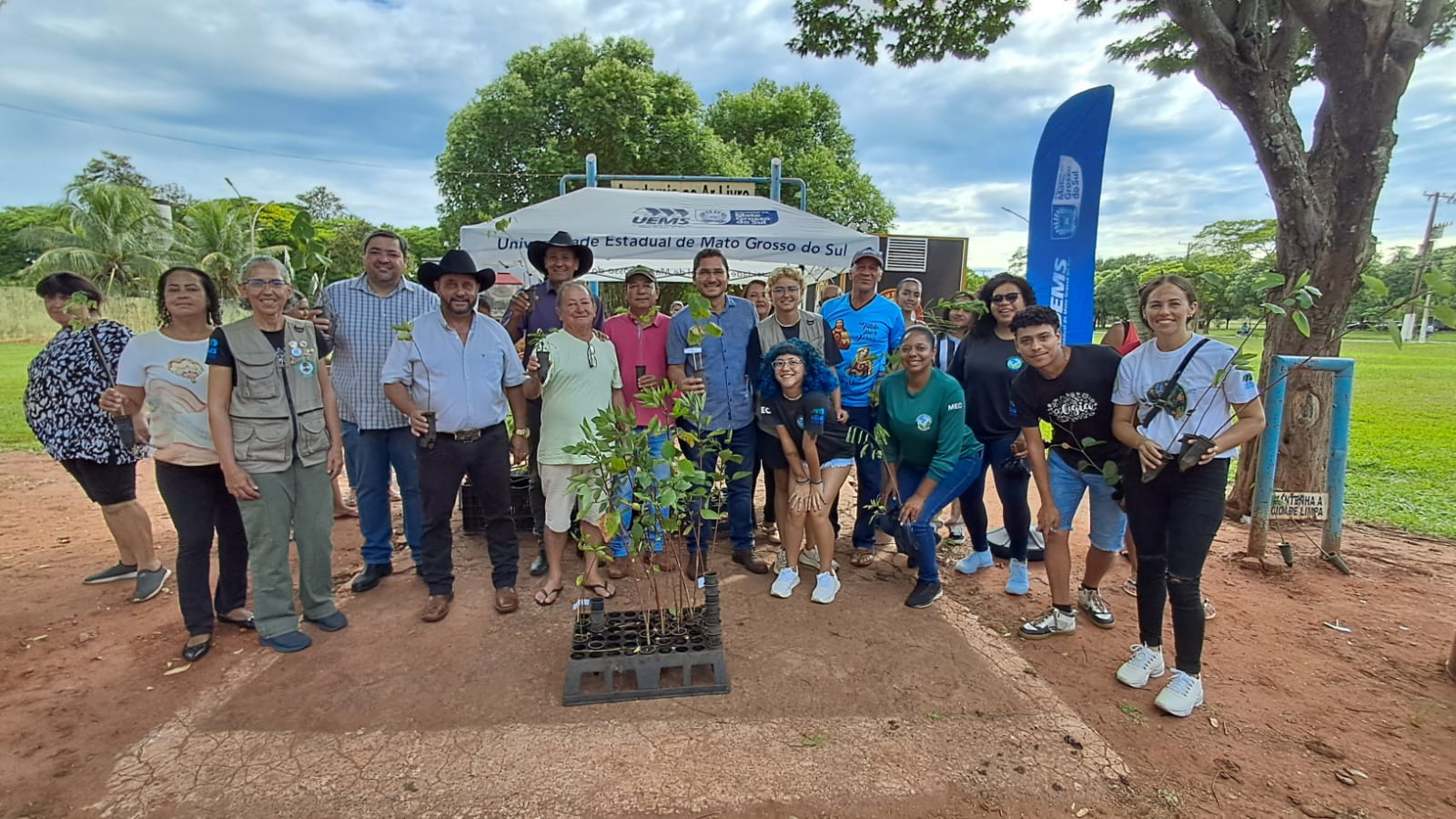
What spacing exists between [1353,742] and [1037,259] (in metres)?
3.69

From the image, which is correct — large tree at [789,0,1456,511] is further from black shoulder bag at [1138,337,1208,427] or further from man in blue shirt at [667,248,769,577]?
man in blue shirt at [667,248,769,577]

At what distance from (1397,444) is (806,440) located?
31.3ft

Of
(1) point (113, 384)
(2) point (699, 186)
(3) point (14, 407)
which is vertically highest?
(2) point (699, 186)

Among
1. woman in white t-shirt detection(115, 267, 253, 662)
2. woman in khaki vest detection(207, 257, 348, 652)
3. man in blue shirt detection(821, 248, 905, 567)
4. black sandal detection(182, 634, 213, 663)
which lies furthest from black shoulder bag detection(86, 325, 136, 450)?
man in blue shirt detection(821, 248, 905, 567)

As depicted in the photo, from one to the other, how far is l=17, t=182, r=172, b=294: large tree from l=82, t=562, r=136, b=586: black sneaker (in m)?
32.4

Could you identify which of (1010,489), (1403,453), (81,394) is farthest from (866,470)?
(1403,453)

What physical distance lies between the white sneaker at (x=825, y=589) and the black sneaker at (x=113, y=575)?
13.8 ft

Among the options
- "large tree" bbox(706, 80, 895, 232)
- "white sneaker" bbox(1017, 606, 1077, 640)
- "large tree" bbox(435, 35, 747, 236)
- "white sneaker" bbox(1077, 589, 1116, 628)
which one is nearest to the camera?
"white sneaker" bbox(1017, 606, 1077, 640)

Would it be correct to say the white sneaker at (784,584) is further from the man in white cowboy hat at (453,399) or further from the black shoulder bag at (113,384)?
the black shoulder bag at (113,384)

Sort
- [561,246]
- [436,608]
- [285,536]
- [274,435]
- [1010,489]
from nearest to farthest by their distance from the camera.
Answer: [274,435], [285,536], [436,608], [1010,489], [561,246]

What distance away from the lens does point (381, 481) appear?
3.94m

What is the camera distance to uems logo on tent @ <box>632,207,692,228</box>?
19.4ft

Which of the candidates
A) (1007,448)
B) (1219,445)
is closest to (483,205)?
(1007,448)

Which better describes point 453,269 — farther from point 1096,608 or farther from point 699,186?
point 699,186
